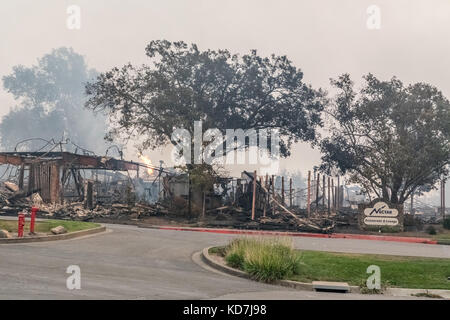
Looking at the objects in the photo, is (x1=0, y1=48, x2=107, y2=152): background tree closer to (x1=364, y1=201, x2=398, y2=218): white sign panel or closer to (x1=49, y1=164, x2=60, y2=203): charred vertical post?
(x1=49, y1=164, x2=60, y2=203): charred vertical post

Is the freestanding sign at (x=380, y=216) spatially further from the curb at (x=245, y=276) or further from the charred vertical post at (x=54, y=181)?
the charred vertical post at (x=54, y=181)

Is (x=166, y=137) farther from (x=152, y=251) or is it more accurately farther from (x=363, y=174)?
(x=152, y=251)

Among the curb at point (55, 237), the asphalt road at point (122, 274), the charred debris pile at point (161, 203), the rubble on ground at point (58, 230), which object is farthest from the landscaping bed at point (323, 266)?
the charred debris pile at point (161, 203)

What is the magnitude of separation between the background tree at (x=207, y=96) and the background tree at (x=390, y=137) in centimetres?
301

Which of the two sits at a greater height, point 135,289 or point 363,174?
point 363,174

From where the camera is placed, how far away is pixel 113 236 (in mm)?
18031

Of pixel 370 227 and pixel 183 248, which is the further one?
pixel 370 227

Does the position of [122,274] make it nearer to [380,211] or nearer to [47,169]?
[380,211]

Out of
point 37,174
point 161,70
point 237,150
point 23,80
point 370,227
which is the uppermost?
point 23,80

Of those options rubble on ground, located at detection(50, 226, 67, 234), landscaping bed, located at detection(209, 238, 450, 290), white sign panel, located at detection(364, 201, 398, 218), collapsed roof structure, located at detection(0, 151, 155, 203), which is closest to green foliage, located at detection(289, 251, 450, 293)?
landscaping bed, located at detection(209, 238, 450, 290)

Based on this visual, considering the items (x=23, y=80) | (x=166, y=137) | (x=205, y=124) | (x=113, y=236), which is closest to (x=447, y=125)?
(x=205, y=124)

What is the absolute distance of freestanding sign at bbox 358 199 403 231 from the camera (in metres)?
26.3

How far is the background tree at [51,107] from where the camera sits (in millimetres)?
99188

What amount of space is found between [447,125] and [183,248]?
76.1ft
